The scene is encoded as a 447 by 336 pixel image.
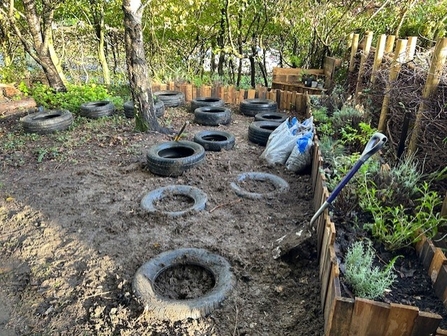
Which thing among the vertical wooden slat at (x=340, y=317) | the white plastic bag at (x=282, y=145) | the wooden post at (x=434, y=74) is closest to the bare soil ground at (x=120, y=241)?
the white plastic bag at (x=282, y=145)

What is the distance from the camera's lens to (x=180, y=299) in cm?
246

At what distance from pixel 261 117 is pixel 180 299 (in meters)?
4.92

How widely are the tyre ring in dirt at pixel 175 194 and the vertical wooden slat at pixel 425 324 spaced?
7.73ft

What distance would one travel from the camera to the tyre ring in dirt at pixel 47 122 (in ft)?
19.2

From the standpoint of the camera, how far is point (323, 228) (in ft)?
8.74

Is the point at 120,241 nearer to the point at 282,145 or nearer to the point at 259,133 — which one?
the point at 282,145

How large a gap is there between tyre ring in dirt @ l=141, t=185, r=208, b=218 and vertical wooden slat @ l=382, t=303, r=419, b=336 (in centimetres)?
225

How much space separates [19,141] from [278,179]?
4.56 m

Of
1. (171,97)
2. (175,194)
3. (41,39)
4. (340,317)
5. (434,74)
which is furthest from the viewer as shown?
(171,97)

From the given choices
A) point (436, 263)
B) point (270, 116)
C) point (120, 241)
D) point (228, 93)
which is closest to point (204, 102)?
point (228, 93)

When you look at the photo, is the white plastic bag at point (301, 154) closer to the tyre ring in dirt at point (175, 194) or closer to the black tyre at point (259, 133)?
the black tyre at point (259, 133)

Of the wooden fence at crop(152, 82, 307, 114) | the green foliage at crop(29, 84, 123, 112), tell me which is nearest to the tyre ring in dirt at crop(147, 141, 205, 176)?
the green foliage at crop(29, 84, 123, 112)

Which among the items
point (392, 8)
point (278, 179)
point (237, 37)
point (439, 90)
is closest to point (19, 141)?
point (278, 179)

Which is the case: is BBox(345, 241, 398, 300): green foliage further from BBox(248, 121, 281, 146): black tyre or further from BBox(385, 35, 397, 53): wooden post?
BBox(385, 35, 397, 53): wooden post
